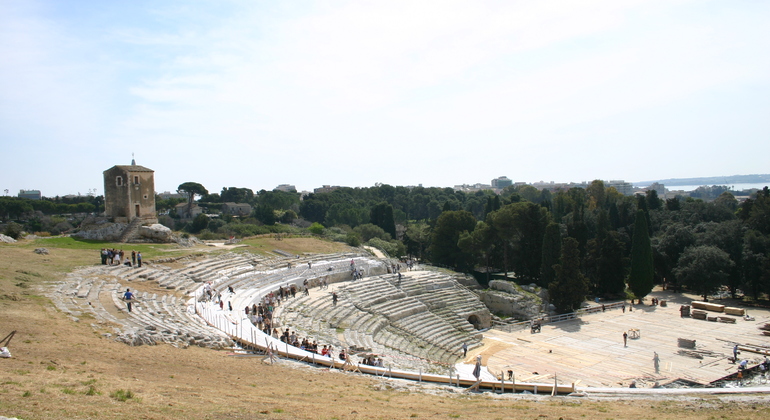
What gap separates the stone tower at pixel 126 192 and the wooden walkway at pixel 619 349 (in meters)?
22.9

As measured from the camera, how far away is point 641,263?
3688 cm

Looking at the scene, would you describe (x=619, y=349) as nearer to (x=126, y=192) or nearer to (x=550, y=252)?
(x=550, y=252)

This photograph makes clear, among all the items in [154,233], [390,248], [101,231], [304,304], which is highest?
[101,231]

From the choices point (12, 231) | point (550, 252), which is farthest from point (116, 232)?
point (550, 252)

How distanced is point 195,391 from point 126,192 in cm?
2515

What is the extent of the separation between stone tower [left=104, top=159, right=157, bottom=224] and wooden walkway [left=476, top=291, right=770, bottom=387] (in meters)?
22.9

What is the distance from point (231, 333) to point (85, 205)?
68.1 m

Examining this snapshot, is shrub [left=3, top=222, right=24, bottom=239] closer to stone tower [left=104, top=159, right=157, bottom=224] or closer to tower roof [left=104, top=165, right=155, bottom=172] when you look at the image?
stone tower [left=104, top=159, right=157, bottom=224]

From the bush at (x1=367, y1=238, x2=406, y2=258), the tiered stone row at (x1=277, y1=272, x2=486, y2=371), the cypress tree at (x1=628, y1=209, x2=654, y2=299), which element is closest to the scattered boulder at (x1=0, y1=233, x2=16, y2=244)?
the tiered stone row at (x1=277, y1=272, x2=486, y2=371)

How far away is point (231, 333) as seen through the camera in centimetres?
1722

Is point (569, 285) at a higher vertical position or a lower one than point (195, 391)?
lower

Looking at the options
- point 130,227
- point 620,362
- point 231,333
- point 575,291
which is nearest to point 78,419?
point 231,333

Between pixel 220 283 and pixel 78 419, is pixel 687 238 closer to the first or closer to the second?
pixel 220 283

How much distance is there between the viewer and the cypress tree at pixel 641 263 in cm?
3659
